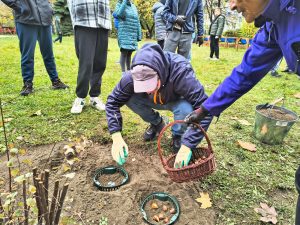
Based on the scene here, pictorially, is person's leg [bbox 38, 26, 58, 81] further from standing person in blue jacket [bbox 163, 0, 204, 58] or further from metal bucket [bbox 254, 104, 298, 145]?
metal bucket [bbox 254, 104, 298, 145]

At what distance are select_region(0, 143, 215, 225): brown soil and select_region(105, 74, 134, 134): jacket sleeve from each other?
0.41m

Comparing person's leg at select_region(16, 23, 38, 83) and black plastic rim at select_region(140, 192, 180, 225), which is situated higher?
person's leg at select_region(16, 23, 38, 83)

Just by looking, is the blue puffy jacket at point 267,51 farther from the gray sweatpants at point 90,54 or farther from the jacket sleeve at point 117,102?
the gray sweatpants at point 90,54

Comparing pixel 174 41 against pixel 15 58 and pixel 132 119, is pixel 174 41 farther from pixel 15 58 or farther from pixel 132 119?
pixel 15 58

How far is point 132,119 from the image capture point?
3.21 meters

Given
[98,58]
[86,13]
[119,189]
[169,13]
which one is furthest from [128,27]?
[119,189]

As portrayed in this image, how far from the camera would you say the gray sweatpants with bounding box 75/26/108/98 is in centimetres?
302

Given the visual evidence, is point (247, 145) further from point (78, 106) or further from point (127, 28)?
point (127, 28)

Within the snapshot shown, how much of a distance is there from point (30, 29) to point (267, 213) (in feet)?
11.7

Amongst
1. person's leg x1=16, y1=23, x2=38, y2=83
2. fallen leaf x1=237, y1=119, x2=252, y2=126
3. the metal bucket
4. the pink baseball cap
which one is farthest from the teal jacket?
the pink baseball cap

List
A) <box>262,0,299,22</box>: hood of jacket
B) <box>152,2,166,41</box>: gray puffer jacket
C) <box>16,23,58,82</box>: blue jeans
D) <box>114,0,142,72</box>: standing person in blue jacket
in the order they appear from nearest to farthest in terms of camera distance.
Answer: <box>262,0,299,22</box>: hood of jacket, <box>16,23,58,82</box>: blue jeans, <box>114,0,142,72</box>: standing person in blue jacket, <box>152,2,166,41</box>: gray puffer jacket

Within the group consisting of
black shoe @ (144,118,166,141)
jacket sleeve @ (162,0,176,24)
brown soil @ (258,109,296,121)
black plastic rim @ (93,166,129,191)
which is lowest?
black plastic rim @ (93,166,129,191)

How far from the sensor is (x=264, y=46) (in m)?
1.35

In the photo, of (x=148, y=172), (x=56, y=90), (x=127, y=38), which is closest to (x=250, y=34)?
(x=127, y=38)
